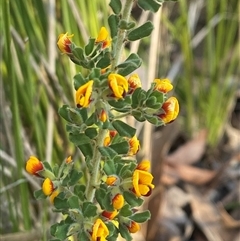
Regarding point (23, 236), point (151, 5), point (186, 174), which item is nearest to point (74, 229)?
point (151, 5)

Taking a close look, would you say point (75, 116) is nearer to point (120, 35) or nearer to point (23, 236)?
point (120, 35)

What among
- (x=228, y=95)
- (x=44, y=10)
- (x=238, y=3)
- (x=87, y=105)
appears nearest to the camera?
(x=87, y=105)

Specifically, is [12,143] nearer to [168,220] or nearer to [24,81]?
[24,81]

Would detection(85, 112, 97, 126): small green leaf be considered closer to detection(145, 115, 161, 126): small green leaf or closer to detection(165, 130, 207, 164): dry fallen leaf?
detection(145, 115, 161, 126): small green leaf

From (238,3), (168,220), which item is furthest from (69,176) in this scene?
(238,3)

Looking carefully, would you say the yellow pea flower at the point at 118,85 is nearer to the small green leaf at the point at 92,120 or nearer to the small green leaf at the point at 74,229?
the small green leaf at the point at 92,120

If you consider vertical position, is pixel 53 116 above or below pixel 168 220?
above

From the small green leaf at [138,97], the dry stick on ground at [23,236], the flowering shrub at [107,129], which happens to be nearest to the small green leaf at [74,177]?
the flowering shrub at [107,129]

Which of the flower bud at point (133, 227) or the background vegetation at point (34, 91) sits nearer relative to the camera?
the flower bud at point (133, 227)

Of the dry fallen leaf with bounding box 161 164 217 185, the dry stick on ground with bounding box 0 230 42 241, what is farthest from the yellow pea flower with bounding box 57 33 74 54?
the dry fallen leaf with bounding box 161 164 217 185

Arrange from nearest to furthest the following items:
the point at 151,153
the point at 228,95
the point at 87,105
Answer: the point at 87,105 → the point at 151,153 → the point at 228,95
